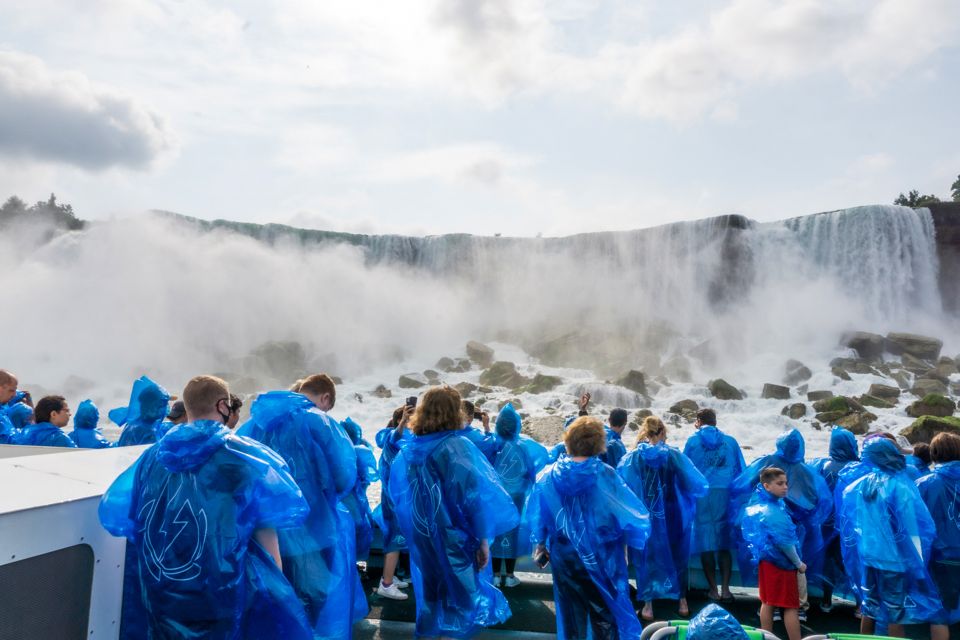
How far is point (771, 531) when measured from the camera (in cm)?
371

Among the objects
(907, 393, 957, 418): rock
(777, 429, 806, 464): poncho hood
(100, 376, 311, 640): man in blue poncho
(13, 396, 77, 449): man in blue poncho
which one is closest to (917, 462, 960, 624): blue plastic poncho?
(777, 429, 806, 464): poncho hood

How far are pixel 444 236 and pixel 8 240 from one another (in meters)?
17.5

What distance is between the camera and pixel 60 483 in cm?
221

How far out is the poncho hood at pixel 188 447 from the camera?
2.20 m

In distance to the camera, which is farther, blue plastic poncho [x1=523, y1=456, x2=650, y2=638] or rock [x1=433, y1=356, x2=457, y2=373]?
rock [x1=433, y1=356, x2=457, y2=373]

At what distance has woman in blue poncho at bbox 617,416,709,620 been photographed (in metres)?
4.53

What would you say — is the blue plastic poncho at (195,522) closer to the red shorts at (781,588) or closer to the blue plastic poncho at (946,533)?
the red shorts at (781,588)

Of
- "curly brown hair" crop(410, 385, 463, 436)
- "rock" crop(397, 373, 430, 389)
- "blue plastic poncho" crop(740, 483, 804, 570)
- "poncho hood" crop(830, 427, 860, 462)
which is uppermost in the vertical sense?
"curly brown hair" crop(410, 385, 463, 436)

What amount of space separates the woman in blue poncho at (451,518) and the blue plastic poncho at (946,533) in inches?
96.9

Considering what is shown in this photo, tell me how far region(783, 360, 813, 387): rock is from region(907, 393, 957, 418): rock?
382 centimetres

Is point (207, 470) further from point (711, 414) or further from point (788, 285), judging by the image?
point (788, 285)

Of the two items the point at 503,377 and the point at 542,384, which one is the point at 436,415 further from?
the point at 503,377

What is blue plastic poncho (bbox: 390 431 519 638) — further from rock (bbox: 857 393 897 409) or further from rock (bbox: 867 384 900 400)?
rock (bbox: 867 384 900 400)

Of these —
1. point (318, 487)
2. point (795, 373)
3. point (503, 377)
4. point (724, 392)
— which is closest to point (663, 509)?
point (318, 487)
